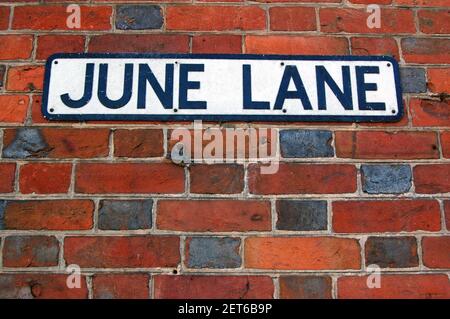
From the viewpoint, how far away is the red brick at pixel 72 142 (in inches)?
45.8

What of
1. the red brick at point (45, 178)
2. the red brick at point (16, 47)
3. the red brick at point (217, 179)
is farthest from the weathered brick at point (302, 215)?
the red brick at point (16, 47)

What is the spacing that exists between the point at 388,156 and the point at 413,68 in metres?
0.24

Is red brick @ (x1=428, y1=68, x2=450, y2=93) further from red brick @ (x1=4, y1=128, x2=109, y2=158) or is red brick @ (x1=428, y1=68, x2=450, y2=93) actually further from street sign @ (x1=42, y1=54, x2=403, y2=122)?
red brick @ (x1=4, y1=128, x2=109, y2=158)

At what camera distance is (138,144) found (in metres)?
1.17

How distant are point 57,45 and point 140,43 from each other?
20 centimetres

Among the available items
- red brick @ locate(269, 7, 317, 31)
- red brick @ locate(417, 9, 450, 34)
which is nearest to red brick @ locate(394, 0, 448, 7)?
red brick @ locate(417, 9, 450, 34)

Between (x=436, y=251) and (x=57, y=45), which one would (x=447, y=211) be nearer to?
(x=436, y=251)

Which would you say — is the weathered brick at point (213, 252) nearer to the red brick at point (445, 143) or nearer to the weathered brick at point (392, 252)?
the weathered brick at point (392, 252)

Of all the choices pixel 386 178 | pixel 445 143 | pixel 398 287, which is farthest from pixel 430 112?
pixel 398 287

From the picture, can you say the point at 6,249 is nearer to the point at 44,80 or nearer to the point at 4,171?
the point at 4,171

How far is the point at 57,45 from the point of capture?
125cm

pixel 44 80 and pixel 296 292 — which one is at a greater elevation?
pixel 44 80

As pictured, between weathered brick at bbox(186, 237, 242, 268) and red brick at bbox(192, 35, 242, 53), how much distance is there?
1.49 feet

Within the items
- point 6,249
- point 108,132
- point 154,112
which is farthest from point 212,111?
point 6,249
